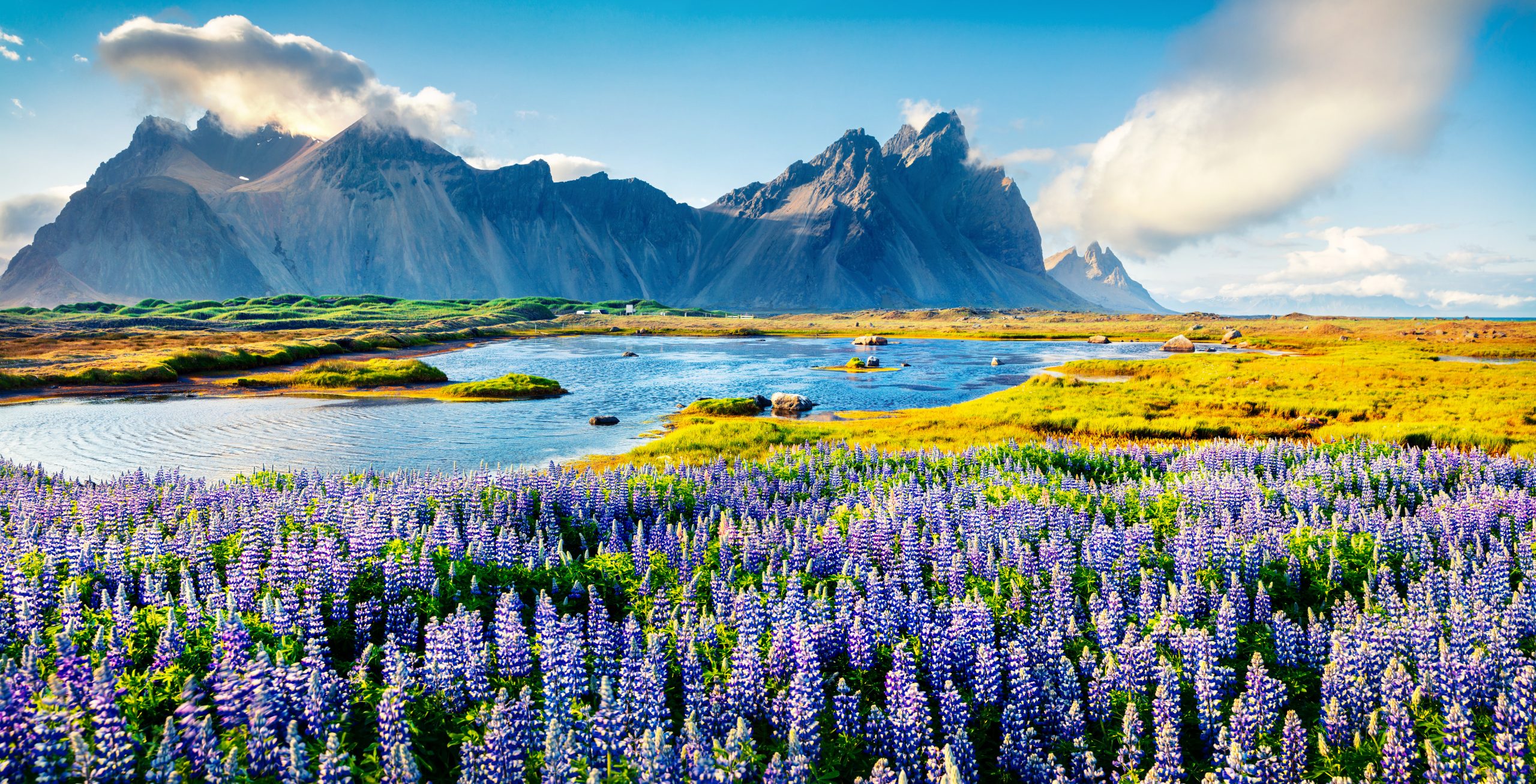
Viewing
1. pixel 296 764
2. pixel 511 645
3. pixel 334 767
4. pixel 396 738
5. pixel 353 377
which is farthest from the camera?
pixel 353 377

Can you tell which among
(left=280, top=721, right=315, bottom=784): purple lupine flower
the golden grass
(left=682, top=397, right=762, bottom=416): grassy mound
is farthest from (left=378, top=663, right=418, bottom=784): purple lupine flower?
(left=682, top=397, right=762, bottom=416): grassy mound

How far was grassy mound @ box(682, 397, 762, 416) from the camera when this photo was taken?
146 feet

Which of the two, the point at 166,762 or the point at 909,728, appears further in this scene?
the point at 909,728

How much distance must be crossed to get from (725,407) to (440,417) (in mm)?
16578

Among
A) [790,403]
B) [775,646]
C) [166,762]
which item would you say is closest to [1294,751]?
[775,646]

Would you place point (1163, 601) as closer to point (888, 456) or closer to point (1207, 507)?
point (1207, 507)

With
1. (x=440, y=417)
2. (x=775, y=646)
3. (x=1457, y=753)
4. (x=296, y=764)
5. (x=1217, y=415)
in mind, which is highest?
(x=296, y=764)

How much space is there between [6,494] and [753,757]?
66.6 feet

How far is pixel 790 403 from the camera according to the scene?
149ft

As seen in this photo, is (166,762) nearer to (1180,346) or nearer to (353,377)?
(353,377)

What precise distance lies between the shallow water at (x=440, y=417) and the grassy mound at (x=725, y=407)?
9.11 ft

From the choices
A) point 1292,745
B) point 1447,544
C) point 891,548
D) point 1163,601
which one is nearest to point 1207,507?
point 1447,544

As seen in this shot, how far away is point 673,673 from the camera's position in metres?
7.95

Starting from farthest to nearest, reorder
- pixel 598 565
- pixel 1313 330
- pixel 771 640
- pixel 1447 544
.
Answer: pixel 1313 330 < pixel 1447 544 < pixel 598 565 < pixel 771 640
